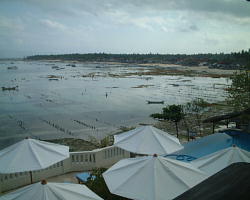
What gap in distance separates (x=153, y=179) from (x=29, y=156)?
3.73 metres

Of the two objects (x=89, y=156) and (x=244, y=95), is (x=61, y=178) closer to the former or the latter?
(x=89, y=156)

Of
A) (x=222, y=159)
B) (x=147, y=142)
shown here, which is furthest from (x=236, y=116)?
(x=147, y=142)

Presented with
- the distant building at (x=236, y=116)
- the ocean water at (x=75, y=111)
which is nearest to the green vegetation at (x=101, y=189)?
the distant building at (x=236, y=116)

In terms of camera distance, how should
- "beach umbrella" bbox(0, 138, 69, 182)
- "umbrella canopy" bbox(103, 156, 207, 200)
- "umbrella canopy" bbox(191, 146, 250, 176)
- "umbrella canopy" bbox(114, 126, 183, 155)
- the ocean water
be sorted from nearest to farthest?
"umbrella canopy" bbox(103, 156, 207, 200) < "umbrella canopy" bbox(191, 146, 250, 176) < "beach umbrella" bbox(0, 138, 69, 182) < "umbrella canopy" bbox(114, 126, 183, 155) < the ocean water

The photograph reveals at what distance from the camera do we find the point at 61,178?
898 cm

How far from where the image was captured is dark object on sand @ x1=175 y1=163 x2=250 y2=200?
1.00 metres

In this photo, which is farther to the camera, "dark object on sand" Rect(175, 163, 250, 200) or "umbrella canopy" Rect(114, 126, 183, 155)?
"umbrella canopy" Rect(114, 126, 183, 155)

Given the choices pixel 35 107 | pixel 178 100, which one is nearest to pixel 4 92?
pixel 35 107

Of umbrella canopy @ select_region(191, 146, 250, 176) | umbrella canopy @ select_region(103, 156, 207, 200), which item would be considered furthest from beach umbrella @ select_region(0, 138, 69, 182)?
umbrella canopy @ select_region(191, 146, 250, 176)

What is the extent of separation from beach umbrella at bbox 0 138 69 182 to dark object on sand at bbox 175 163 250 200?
6298mm

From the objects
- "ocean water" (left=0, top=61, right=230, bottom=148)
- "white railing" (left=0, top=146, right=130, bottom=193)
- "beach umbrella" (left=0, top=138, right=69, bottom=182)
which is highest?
"beach umbrella" (left=0, top=138, right=69, bottom=182)

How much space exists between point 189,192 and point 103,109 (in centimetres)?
3478

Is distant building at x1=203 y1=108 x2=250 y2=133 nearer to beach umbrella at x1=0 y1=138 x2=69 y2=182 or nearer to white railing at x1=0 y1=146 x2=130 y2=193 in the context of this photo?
white railing at x1=0 y1=146 x2=130 y2=193

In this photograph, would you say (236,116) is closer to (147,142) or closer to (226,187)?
(147,142)
